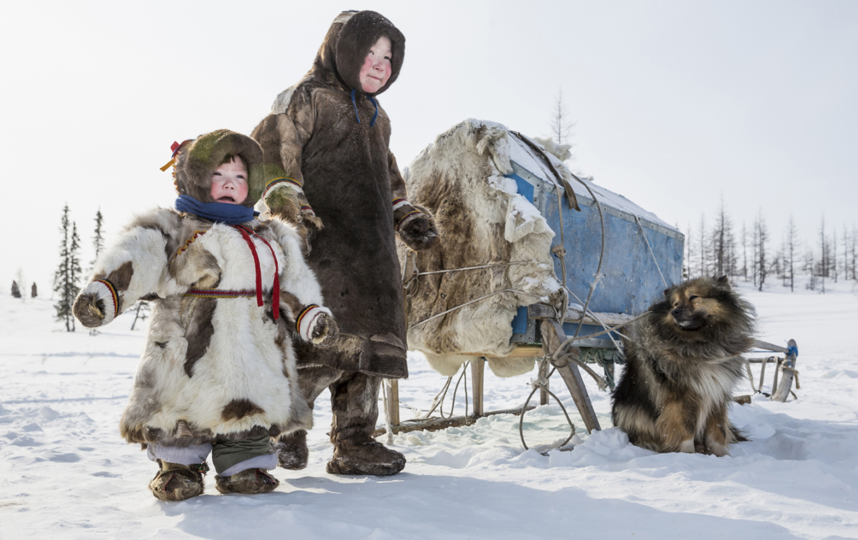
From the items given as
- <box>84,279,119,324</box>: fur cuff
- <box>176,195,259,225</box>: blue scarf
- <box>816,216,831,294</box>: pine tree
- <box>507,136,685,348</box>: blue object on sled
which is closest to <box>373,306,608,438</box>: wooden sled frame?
<box>507,136,685,348</box>: blue object on sled

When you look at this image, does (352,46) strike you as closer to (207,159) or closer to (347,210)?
(347,210)

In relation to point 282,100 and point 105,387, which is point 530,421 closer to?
point 282,100

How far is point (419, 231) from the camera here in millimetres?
2760

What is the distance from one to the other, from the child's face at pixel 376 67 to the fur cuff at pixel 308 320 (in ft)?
3.92

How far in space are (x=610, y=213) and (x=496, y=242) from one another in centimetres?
113

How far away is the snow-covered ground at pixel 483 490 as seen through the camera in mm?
1438

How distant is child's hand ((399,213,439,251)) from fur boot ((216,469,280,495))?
1370mm

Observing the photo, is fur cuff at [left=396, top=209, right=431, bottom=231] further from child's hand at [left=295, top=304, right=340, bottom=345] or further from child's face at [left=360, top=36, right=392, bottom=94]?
child's hand at [left=295, top=304, right=340, bottom=345]

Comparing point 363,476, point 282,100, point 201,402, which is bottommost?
point 363,476

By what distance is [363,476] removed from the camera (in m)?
2.18

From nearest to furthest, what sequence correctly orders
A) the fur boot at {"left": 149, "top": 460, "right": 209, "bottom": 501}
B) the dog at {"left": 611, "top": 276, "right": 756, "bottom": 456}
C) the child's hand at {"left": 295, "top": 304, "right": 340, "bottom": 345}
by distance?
the fur boot at {"left": 149, "top": 460, "right": 209, "bottom": 501} → the child's hand at {"left": 295, "top": 304, "right": 340, "bottom": 345} → the dog at {"left": 611, "top": 276, "right": 756, "bottom": 456}

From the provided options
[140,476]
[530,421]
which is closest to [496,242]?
[530,421]

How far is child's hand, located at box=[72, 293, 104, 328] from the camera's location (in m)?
1.59

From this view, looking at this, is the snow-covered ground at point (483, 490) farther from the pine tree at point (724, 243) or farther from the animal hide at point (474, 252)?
the pine tree at point (724, 243)
